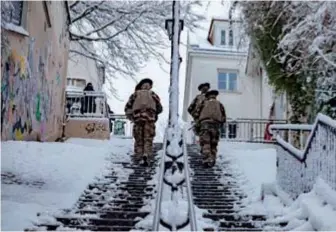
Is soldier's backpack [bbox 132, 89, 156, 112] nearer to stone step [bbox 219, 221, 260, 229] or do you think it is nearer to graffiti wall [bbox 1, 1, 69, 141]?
graffiti wall [bbox 1, 1, 69, 141]

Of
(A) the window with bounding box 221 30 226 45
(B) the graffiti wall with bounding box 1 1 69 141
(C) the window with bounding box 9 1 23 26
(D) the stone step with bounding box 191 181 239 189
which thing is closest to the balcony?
(B) the graffiti wall with bounding box 1 1 69 141

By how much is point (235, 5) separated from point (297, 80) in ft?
10.2

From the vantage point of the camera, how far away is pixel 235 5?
46.7 ft

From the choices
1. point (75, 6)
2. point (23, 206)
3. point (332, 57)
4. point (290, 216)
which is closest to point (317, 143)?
point (290, 216)

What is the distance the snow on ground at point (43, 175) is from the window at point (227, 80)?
16815 millimetres

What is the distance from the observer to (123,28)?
2441 centimetres

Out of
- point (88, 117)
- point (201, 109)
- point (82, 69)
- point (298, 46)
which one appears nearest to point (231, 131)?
point (88, 117)

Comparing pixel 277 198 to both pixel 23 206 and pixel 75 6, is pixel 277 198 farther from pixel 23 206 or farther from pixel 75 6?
pixel 75 6

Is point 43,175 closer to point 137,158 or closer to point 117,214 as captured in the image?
point 117,214

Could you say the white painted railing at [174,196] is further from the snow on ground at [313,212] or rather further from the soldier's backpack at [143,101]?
the soldier's backpack at [143,101]

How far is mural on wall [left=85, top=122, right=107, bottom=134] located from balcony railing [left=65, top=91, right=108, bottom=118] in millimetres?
309

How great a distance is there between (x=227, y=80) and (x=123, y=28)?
8.01 metres

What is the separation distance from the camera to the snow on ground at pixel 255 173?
336 inches

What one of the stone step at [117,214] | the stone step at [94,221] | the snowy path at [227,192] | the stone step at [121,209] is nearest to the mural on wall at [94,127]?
the snowy path at [227,192]
